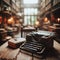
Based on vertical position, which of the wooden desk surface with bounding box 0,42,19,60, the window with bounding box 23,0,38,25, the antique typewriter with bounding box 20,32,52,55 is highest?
the window with bounding box 23,0,38,25

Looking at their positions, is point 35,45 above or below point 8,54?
above

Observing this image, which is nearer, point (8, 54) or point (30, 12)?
point (8, 54)

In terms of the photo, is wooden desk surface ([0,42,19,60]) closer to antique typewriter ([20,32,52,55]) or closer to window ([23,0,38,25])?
antique typewriter ([20,32,52,55])

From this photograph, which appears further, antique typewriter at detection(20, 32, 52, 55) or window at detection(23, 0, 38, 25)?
window at detection(23, 0, 38, 25)

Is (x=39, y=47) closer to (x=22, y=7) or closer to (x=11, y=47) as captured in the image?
(x=11, y=47)

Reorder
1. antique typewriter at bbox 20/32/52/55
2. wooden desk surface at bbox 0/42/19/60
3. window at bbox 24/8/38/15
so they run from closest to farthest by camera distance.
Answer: wooden desk surface at bbox 0/42/19/60 → antique typewriter at bbox 20/32/52/55 → window at bbox 24/8/38/15

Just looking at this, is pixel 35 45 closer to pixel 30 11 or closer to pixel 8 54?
pixel 8 54

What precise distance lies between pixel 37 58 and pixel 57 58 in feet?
1.93

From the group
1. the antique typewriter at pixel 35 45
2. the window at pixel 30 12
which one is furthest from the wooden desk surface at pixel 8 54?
the window at pixel 30 12

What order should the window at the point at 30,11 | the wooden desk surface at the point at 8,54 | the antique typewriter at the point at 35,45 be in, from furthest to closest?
1. the window at the point at 30,11
2. the antique typewriter at the point at 35,45
3. the wooden desk surface at the point at 8,54

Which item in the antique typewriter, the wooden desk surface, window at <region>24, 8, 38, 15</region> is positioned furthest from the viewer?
window at <region>24, 8, 38, 15</region>

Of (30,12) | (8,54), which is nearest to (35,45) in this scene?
(8,54)

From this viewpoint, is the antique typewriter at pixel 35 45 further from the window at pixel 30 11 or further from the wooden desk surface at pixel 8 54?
the window at pixel 30 11

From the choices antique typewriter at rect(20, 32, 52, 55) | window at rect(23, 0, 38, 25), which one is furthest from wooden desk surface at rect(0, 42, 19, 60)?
window at rect(23, 0, 38, 25)
